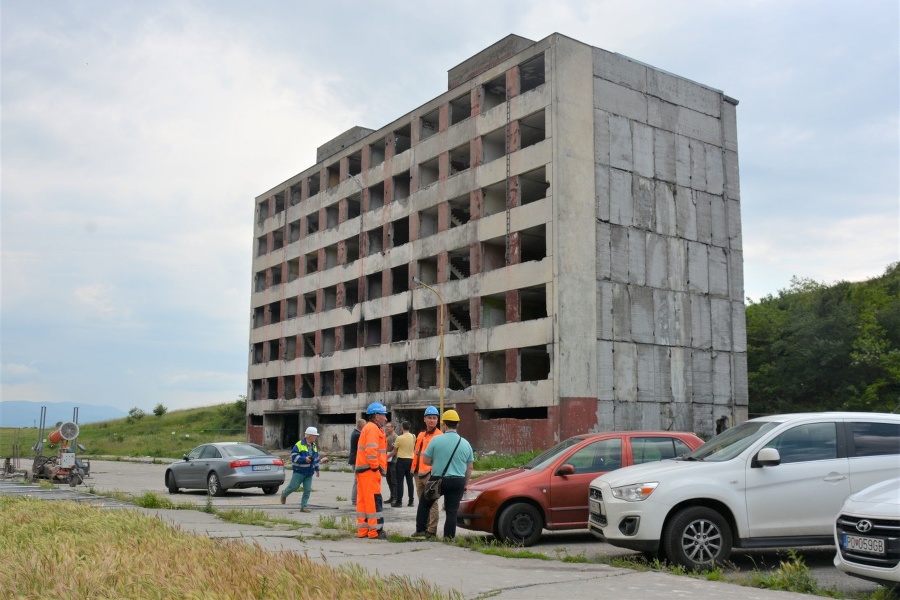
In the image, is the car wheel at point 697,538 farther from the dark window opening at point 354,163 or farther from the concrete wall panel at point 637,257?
the dark window opening at point 354,163

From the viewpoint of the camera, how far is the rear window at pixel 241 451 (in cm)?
2197

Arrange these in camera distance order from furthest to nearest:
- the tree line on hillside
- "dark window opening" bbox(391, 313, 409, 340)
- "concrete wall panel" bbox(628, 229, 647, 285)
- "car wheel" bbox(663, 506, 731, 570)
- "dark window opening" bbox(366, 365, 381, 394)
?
1. the tree line on hillside
2. "dark window opening" bbox(366, 365, 381, 394)
3. "dark window opening" bbox(391, 313, 409, 340)
4. "concrete wall panel" bbox(628, 229, 647, 285)
5. "car wheel" bbox(663, 506, 731, 570)

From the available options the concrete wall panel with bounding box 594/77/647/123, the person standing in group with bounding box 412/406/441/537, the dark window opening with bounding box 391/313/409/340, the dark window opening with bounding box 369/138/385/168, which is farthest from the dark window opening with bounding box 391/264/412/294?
the person standing in group with bounding box 412/406/441/537

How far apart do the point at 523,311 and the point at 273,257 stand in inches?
1125

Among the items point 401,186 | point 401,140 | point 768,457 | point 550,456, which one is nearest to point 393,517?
point 550,456

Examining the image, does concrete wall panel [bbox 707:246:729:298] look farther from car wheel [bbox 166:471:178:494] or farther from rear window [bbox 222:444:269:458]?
car wheel [bbox 166:471:178:494]

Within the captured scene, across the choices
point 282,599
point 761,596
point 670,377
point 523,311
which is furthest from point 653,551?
point 523,311

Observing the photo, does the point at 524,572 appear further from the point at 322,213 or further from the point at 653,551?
the point at 322,213

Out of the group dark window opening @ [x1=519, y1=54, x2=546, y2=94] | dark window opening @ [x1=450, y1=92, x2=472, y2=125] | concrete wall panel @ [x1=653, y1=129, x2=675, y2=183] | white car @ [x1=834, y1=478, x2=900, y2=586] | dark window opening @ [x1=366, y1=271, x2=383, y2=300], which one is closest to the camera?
white car @ [x1=834, y1=478, x2=900, y2=586]

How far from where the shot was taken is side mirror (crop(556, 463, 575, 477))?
1154cm

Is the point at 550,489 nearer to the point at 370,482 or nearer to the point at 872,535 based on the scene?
the point at 370,482

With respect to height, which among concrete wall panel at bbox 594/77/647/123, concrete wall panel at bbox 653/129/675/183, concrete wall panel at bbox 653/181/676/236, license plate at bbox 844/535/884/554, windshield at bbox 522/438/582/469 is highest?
concrete wall panel at bbox 594/77/647/123

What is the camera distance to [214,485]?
70.8 ft

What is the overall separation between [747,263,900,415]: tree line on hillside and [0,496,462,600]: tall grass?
55.3m
